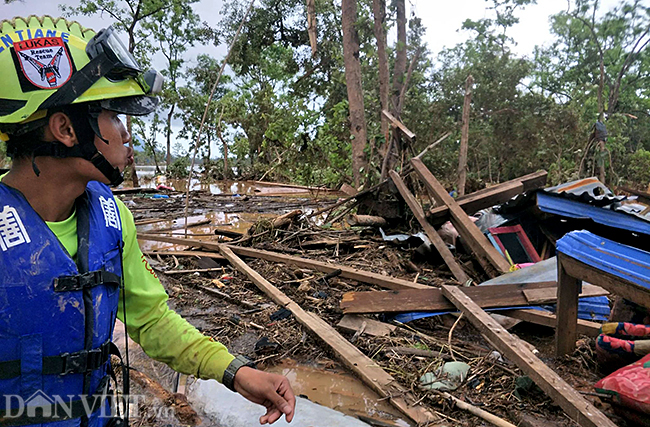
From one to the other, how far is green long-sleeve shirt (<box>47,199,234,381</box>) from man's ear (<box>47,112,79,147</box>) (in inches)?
13.9

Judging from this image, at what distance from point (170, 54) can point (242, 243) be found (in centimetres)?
2288

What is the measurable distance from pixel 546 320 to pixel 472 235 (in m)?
1.78

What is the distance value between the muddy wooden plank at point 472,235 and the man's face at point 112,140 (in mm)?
4126

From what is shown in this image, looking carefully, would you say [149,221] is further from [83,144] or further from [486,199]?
[83,144]

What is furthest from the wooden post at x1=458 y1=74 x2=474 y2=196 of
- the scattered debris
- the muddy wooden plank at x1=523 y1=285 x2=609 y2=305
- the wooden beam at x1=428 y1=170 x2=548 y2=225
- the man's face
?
the man's face

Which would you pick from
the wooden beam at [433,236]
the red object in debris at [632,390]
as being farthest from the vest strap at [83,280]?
the wooden beam at [433,236]

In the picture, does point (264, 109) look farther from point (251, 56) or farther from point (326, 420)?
point (326, 420)

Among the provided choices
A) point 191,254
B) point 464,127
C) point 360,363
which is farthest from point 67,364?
point 464,127

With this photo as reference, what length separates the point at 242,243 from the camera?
21.8ft

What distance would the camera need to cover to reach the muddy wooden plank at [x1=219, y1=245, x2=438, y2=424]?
254cm

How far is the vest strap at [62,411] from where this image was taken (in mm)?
1202

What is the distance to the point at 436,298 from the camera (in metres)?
3.70

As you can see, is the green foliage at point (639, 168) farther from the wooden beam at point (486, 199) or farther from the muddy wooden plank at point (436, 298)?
the muddy wooden plank at point (436, 298)

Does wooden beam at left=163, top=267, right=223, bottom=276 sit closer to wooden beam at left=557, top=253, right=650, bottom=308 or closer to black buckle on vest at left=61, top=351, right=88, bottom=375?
wooden beam at left=557, top=253, right=650, bottom=308
